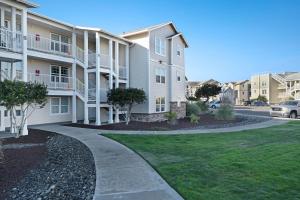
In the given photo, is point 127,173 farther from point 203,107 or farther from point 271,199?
point 203,107

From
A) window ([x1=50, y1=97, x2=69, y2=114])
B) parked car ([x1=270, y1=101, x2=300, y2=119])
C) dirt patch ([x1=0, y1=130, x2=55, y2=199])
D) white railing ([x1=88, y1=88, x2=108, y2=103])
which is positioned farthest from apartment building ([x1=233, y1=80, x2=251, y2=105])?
dirt patch ([x1=0, y1=130, x2=55, y2=199])

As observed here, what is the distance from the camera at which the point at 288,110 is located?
94.1ft

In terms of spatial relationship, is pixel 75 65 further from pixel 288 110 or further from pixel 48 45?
pixel 288 110

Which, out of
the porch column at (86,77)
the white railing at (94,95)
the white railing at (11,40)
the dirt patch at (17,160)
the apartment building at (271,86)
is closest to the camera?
the dirt patch at (17,160)

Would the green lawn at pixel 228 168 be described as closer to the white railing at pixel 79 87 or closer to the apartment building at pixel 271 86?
the white railing at pixel 79 87

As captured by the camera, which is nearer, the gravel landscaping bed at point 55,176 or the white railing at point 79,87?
the gravel landscaping bed at point 55,176

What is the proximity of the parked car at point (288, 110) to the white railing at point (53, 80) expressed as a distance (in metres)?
23.0

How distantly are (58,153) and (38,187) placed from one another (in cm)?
365

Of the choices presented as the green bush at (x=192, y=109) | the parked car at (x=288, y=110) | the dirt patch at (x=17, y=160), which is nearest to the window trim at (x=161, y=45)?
the green bush at (x=192, y=109)

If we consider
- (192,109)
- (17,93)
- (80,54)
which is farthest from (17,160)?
(192,109)

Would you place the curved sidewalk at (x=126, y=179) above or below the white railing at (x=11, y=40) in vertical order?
below

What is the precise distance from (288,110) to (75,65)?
77.0 ft

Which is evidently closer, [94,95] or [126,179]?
[126,179]

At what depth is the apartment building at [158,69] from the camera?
76.7 ft
